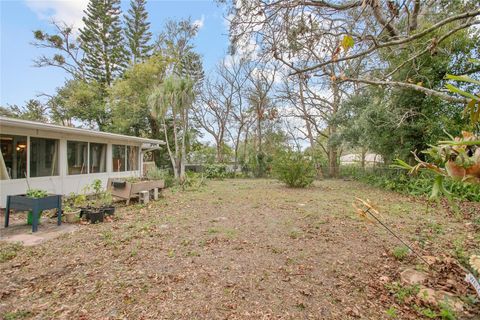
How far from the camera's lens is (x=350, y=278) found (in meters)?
2.60

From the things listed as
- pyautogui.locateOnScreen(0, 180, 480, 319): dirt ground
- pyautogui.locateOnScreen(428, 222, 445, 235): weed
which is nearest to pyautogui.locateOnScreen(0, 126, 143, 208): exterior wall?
pyautogui.locateOnScreen(0, 180, 480, 319): dirt ground

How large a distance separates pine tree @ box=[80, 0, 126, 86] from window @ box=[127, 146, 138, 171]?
1043 centimetres

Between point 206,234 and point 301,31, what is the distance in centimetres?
346

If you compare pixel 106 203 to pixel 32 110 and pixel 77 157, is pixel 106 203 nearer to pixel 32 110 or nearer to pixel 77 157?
pixel 77 157

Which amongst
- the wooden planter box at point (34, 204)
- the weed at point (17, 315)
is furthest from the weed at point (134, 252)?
the wooden planter box at point (34, 204)

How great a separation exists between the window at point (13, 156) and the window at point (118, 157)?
3.17 metres

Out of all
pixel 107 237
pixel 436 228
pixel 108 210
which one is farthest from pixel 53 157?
pixel 436 228

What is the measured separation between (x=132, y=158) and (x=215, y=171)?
222 inches

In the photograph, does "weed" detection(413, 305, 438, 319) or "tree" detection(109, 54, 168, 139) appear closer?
"weed" detection(413, 305, 438, 319)

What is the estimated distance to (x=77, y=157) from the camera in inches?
303

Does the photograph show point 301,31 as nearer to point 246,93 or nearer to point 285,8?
point 285,8

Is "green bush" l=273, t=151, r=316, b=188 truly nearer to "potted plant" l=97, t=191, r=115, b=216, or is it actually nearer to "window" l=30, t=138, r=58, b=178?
"potted plant" l=97, t=191, r=115, b=216

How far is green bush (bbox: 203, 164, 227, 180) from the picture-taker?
14.9 metres

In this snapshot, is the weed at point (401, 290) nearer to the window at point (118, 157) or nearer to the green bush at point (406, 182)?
the green bush at point (406, 182)
